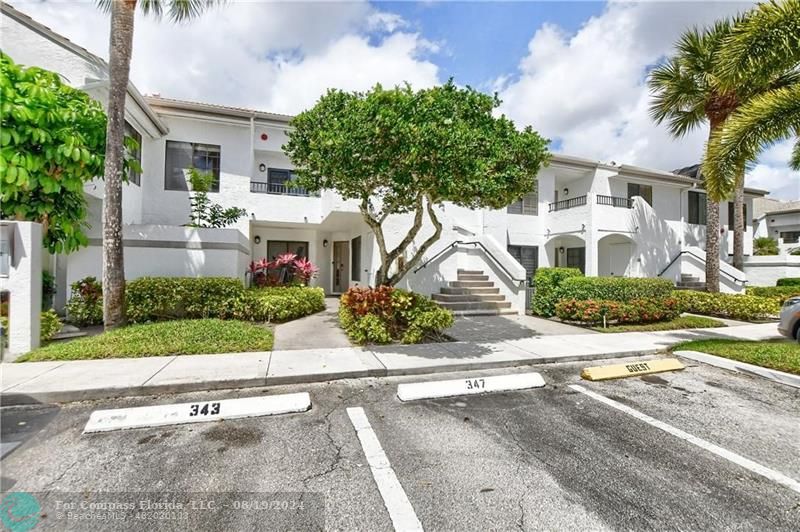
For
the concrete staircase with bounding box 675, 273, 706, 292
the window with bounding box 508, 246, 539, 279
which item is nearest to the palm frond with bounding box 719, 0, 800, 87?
the window with bounding box 508, 246, 539, 279

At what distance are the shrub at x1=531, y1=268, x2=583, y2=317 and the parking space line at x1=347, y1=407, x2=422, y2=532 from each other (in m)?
9.45

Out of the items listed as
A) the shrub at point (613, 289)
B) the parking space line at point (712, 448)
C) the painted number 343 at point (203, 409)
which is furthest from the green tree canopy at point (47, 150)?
the shrub at point (613, 289)

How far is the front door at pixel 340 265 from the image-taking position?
661 inches

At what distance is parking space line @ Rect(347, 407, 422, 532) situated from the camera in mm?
2572

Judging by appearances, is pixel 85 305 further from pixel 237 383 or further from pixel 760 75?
pixel 760 75

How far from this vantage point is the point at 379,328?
7562 mm

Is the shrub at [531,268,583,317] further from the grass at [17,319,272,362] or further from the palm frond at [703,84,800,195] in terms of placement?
the grass at [17,319,272,362]

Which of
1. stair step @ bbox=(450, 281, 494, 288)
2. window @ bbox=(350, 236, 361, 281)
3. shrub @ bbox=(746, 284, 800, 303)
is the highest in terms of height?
window @ bbox=(350, 236, 361, 281)

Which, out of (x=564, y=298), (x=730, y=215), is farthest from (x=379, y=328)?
(x=730, y=215)

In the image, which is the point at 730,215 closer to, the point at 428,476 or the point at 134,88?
the point at 428,476

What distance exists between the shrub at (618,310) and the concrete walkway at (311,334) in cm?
703

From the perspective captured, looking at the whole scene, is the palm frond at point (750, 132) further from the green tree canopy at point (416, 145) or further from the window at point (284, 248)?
the window at point (284, 248)

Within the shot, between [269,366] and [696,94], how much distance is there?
1655 centimetres

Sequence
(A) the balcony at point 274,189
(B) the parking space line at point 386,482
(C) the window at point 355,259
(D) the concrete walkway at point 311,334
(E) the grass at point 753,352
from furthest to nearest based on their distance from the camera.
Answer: (C) the window at point 355,259 → (A) the balcony at point 274,189 → (D) the concrete walkway at point 311,334 → (E) the grass at point 753,352 → (B) the parking space line at point 386,482
